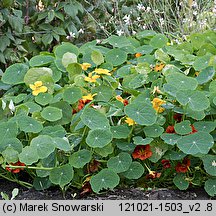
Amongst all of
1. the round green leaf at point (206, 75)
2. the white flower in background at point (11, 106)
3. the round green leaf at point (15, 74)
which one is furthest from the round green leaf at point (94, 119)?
the round green leaf at point (15, 74)

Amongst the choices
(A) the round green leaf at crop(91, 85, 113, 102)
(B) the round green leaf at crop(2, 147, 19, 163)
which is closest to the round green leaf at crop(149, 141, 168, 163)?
(A) the round green leaf at crop(91, 85, 113, 102)

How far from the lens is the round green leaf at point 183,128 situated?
7.04 ft

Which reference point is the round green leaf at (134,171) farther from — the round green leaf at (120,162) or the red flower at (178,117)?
the red flower at (178,117)

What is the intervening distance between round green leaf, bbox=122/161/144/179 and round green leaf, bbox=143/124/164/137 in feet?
0.46

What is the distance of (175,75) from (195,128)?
0.30m

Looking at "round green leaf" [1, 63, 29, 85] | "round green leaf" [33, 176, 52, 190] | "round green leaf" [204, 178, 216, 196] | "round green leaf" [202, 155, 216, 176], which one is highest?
"round green leaf" [1, 63, 29, 85]

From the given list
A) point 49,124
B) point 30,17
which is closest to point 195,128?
point 49,124

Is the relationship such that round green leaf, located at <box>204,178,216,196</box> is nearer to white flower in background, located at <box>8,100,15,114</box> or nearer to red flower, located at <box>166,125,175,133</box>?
red flower, located at <box>166,125,175,133</box>

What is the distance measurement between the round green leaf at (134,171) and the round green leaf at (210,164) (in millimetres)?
275

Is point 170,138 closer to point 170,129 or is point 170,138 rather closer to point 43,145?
point 170,129

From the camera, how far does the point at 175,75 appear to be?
2.37 meters

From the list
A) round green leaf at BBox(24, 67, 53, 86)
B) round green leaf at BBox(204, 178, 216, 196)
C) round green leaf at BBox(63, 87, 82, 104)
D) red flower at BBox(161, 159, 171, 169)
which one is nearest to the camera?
round green leaf at BBox(204, 178, 216, 196)

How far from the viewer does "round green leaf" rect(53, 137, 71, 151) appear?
2053mm

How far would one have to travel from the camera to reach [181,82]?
234cm
